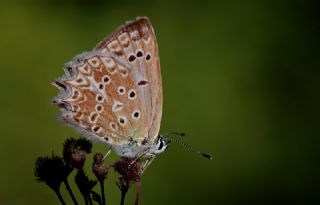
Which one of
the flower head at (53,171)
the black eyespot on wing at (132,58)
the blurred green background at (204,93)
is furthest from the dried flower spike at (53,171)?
the blurred green background at (204,93)

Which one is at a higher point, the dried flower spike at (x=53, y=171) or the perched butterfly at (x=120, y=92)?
the perched butterfly at (x=120, y=92)

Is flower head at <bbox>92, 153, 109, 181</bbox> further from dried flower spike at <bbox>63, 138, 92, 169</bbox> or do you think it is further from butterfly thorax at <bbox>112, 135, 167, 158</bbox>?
butterfly thorax at <bbox>112, 135, 167, 158</bbox>

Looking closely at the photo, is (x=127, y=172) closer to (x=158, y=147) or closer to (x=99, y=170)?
(x=99, y=170)

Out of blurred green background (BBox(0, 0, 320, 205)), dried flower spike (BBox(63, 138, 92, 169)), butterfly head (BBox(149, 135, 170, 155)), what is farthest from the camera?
blurred green background (BBox(0, 0, 320, 205))

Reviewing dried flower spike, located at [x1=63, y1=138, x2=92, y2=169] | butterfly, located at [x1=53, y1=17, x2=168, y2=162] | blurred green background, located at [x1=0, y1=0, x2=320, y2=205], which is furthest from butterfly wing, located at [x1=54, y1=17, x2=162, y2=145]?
blurred green background, located at [x1=0, y1=0, x2=320, y2=205]

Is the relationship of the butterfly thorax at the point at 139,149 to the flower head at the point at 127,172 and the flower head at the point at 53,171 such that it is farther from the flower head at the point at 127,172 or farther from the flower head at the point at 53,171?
the flower head at the point at 53,171

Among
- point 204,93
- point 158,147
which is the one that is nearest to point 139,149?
point 158,147

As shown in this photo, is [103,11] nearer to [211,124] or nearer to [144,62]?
[211,124]
